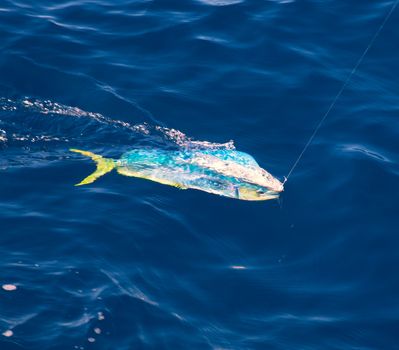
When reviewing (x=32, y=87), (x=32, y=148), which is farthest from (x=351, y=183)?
(x=32, y=87)

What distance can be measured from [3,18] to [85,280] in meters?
7.24

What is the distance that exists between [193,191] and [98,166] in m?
1.31

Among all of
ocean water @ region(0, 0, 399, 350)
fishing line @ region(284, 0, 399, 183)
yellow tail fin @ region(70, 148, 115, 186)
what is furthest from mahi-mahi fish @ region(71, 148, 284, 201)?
fishing line @ region(284, 0, 399, 183)

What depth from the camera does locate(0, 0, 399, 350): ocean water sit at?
22.9 feet

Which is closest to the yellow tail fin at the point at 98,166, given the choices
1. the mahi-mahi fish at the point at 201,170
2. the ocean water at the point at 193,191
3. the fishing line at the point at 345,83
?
the mahi-mahi fish at the point at 201,170

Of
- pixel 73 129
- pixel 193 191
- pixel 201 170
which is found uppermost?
pixel 73 129

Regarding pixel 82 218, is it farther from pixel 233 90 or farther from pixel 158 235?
pixel 233 90

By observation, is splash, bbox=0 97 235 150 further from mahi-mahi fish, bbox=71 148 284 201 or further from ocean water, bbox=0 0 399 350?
mahi-mahi fish, bbox=71 148 284 201

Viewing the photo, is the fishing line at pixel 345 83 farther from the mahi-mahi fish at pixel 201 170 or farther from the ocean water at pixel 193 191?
the mahi-mahi fish at pixel 201 170

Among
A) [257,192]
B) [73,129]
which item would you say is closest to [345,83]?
[257,192]

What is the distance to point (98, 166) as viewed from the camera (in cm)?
906

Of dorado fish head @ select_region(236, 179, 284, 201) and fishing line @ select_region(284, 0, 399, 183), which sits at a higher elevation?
fishing line @ select_region(284, 0, 399, 183)

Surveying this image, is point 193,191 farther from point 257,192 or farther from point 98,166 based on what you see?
point 98,166

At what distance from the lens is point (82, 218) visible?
8.13m
